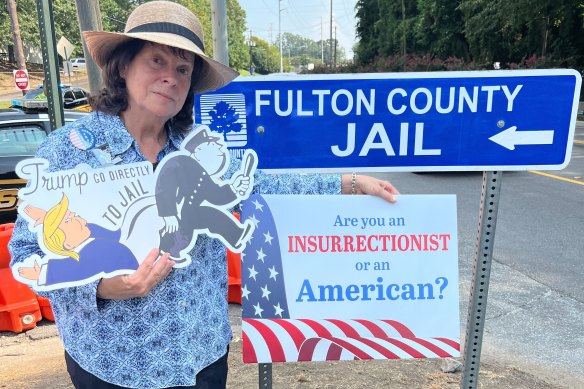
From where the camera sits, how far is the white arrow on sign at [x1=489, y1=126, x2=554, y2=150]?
5.61ft

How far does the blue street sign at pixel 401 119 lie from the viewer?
1675 millimetres

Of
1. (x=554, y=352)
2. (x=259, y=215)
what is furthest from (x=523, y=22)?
(x=259, y=215)

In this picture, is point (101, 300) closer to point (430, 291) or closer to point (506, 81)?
point (430, 291)

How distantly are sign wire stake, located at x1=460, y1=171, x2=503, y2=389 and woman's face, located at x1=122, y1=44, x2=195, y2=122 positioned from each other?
3.86 ft

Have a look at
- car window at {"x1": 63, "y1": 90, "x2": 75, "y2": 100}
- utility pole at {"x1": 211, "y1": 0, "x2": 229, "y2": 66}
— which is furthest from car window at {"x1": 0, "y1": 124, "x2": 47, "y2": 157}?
car window at {"x1": 63, "y1": 90, "x2": 75, "y2": 100}

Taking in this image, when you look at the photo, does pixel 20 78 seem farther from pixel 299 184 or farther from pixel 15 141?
pixel 299 184

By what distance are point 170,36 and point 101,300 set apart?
2.41 feet

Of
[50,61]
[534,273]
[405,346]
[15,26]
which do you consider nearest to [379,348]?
[405,346]

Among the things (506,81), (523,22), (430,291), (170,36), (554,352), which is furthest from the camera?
(523,22)

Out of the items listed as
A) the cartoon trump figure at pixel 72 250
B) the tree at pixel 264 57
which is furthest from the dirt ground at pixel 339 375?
the tree at pixel 264 57

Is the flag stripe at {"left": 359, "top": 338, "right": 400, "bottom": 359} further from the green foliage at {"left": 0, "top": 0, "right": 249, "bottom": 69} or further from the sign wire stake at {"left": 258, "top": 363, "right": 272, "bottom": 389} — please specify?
the green foliage at {"left": 0, "top": 0, "right": 249, "bottom": 69}

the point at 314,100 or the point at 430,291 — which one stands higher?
the point at 314,100

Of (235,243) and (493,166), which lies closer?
(235,243)

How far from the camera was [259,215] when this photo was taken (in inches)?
66.7
